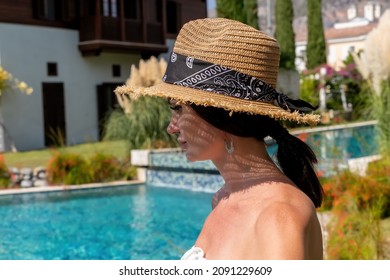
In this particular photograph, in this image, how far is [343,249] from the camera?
372 cm

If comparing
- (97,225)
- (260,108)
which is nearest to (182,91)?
(260,108)

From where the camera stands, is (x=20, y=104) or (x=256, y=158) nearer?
(x=256, y=158)

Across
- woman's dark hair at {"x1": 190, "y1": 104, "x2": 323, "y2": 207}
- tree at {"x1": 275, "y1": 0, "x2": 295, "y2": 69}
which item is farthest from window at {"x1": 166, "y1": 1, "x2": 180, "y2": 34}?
woman's dark hair at {"x1": 190, "y1": 104, "x2": 323, "y2": 207}

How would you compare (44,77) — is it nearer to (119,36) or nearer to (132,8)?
(119,36)

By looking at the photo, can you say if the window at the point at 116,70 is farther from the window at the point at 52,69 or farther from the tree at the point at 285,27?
the tree at the point at 285,27

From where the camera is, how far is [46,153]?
42.9ft

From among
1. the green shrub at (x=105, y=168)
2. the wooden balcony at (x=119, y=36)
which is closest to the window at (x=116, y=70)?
the wooden balcony at (x=119, y=36)

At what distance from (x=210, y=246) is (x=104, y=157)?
8238 millimetres

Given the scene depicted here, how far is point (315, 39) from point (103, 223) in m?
20.1

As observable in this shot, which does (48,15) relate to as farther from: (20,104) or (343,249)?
(343,249)

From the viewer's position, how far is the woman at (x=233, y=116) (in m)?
1.30

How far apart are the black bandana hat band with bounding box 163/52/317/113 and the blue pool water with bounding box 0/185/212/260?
3.39 metres

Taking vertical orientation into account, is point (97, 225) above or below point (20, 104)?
below

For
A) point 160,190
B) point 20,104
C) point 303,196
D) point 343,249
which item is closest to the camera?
point 303,196
